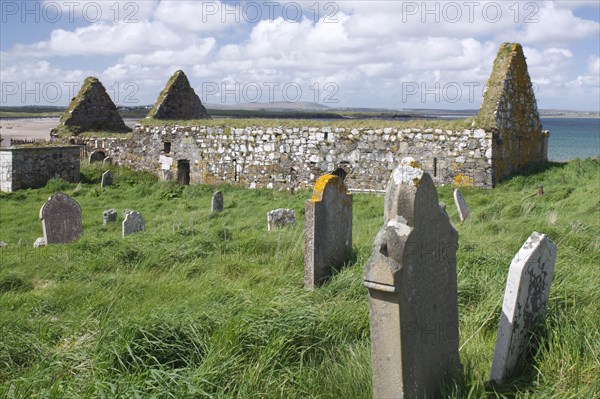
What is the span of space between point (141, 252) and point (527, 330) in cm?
612

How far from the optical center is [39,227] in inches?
609

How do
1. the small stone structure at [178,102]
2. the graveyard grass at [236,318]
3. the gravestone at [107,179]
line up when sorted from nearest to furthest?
the graveyard grass at [236,318] → the gravestone at [107,179] → the small stone structure at [178,102]

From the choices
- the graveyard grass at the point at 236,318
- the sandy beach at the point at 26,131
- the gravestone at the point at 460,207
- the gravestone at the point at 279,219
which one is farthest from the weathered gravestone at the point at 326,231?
the sandy beach at the point at 26,131

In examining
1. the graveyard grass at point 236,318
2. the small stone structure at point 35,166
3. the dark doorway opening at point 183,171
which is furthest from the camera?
the dark doorway opening at point 183,171

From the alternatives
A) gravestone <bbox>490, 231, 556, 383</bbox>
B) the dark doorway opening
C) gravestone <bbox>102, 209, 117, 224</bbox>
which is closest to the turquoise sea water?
the dark doorway opening

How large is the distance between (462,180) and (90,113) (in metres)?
16.7

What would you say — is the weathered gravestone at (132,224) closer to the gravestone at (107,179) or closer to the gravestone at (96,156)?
the gravestone at (107,179)

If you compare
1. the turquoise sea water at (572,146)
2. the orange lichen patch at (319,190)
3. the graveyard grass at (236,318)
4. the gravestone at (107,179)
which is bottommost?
the graveyard grass at (236,318)

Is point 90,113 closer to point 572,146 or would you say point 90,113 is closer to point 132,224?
point 132,224

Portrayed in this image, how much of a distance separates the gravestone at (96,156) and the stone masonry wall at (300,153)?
0.89 m

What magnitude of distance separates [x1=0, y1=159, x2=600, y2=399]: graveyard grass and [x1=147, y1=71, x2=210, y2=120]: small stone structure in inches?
560

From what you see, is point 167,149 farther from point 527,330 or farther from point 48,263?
point 527,330

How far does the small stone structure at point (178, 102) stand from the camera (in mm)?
25047

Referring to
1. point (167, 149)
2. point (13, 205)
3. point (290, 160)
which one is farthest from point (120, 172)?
point (290, 160)
